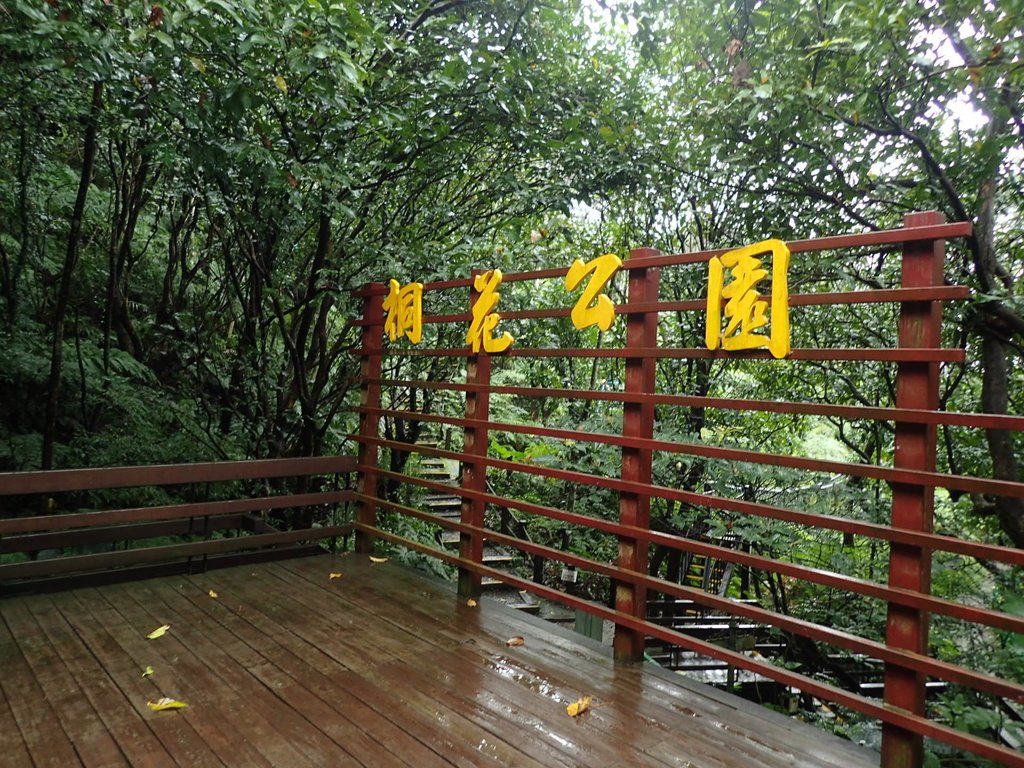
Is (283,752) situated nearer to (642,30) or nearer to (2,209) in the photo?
(642,30)

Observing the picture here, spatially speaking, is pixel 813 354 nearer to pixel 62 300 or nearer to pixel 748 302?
pixel 748 302

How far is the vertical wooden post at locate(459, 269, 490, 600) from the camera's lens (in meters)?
4.12

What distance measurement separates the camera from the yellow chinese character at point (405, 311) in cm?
443

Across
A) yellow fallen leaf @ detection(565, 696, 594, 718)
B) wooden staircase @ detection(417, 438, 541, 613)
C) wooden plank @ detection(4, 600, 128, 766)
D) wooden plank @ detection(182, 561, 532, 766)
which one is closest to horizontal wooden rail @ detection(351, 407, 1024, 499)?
yellow fallen leaf @ detection(565, 696, 594, 718)

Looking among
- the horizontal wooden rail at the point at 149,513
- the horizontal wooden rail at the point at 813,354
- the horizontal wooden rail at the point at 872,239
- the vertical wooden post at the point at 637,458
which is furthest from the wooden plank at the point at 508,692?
the horizontal wooden rail at the point at 872,239

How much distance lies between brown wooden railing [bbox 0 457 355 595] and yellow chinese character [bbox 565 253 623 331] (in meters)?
2.68

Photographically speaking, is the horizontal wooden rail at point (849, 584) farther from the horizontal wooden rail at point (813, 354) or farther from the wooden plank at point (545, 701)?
the horizontal wooden rail at point (813, 354)

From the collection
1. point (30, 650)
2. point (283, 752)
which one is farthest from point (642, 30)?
point (30, 650)

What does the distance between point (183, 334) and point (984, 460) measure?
7248 millimetres

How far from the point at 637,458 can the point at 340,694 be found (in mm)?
1785

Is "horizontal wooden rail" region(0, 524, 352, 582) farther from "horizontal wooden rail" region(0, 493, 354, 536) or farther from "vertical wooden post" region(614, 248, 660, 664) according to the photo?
"vertical wooden post" region(614, 248, 660, 664)

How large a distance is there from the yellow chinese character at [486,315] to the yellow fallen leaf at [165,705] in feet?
7.88

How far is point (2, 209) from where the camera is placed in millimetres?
6426

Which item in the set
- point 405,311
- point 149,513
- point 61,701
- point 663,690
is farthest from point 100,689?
point 405,311
